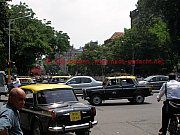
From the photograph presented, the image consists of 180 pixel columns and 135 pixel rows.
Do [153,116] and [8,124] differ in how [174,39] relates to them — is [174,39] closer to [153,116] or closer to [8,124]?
[153,116]

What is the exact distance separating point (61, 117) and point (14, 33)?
48.3m

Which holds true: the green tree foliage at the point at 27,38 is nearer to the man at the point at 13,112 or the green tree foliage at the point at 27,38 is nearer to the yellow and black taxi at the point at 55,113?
the yellow and black taxi at the point at 55,113

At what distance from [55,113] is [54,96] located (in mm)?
1036

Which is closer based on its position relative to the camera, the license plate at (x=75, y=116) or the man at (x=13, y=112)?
the man at (x=13, y=112)

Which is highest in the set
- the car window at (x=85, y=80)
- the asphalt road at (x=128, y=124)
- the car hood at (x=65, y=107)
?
the car window at (x=85, y=80)

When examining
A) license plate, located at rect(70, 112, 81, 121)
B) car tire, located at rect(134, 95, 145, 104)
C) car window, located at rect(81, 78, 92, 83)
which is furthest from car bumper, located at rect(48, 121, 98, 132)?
car window, located at rect(81, 78, 92, 83)

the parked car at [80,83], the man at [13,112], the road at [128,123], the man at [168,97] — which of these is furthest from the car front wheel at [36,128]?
the parked car at [80,83]

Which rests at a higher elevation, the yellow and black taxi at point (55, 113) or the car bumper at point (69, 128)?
the yellow and black taxi at point (55, 113)

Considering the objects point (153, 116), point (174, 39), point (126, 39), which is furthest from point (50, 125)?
point (126, 39)

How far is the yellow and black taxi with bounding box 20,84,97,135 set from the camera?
1045cm

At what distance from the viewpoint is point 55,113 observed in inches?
410

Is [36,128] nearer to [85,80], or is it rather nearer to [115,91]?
[115,91]

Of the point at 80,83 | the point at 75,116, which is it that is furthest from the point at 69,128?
the point at 80,83

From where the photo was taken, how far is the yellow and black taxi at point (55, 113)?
10.4 m
